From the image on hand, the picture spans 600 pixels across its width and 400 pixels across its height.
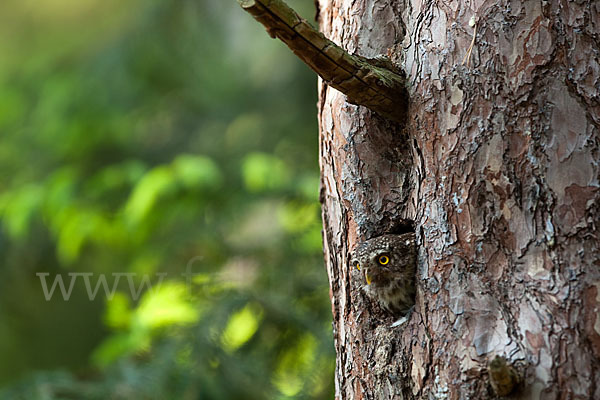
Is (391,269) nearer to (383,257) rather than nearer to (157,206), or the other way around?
(383,257)

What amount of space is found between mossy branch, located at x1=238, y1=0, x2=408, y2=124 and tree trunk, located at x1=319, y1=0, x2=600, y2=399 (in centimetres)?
5

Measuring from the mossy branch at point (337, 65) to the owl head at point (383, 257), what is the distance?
316 mm

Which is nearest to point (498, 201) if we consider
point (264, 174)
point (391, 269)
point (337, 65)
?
point (391, 269)

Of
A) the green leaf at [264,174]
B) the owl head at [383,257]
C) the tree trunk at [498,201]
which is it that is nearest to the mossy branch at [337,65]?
the tree trunk at [498,201]

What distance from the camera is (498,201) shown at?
1355mm

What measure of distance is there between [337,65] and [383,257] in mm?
492

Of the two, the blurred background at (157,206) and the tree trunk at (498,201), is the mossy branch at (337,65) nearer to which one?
the tree trunk at (498,201)

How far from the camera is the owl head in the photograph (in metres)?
1.50

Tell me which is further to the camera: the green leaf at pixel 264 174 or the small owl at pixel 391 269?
the green leaf at pixel 264 174

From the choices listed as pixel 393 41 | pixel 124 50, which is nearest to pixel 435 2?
pixel 393 41

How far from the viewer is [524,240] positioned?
1320mm

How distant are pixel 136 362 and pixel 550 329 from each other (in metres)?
2.80

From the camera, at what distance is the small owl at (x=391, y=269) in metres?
1.50

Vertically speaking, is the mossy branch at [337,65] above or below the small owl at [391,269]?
above
